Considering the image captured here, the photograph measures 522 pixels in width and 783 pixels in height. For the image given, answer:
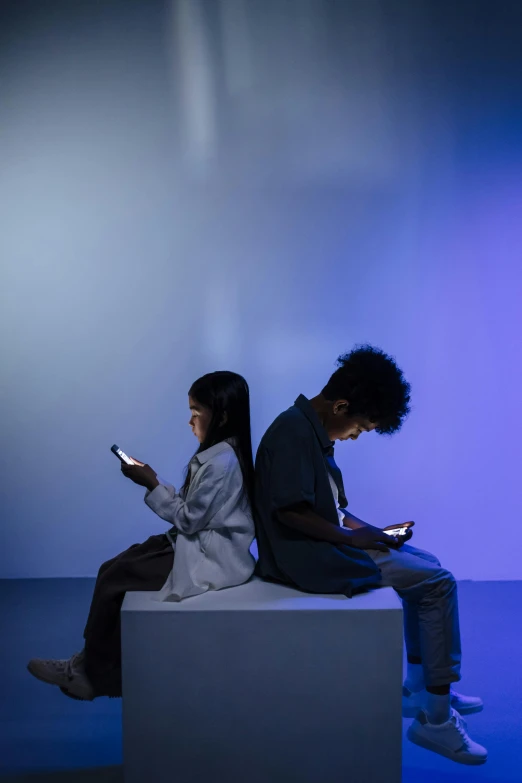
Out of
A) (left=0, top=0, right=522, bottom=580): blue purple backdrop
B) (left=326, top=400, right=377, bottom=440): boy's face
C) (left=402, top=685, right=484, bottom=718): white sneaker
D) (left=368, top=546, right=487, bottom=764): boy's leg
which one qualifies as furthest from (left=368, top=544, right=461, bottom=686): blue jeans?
(left=0, top=0, right=522, bottom=580): blue purple backdrop

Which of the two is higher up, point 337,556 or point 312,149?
point 312,149

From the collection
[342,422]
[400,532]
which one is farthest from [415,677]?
[342,422]

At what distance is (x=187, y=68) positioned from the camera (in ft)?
16.6

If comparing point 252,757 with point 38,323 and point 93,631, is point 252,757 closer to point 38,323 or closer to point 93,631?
point 93,631

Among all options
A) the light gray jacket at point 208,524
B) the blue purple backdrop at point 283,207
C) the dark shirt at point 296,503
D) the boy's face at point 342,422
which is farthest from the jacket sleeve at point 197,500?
the blue purple backdrop at point 283,207

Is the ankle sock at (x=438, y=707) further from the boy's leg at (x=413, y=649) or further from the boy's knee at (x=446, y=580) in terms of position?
the boy's knee at (x=446, y=580)

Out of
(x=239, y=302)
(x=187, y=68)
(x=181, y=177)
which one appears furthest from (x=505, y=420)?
(x=187, y=68)

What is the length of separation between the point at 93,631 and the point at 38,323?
9.12 ft

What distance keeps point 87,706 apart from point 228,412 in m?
1.31

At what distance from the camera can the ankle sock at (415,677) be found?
2932mm

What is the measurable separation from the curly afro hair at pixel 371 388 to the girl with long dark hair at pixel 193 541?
0.98 feet

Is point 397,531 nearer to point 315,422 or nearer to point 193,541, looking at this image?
point 315,422

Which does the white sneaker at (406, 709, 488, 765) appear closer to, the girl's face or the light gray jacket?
the light gray jacket

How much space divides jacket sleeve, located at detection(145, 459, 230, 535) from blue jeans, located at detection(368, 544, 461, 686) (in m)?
0.54
